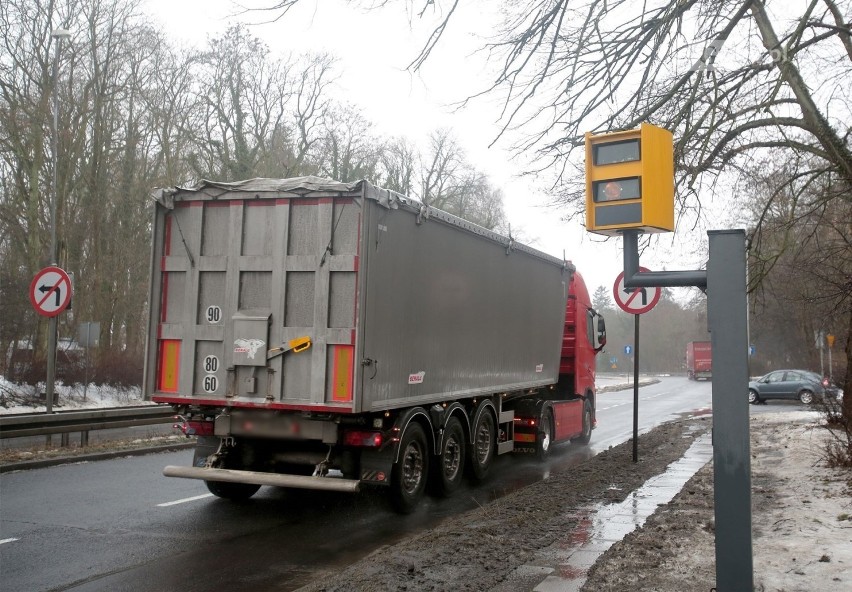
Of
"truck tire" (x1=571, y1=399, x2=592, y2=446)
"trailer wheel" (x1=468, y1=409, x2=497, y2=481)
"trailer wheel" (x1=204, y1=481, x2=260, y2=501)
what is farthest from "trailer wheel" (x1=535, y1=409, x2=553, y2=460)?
"trailer wheel" (x1=204, y1=481, x2=260, y2=501)

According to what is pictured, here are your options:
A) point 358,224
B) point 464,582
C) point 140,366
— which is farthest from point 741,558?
point 140,366

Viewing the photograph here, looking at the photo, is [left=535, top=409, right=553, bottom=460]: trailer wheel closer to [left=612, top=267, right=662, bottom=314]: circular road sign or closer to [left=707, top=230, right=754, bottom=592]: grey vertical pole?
[left=612, top=267, right=662, bottom=314]: circular road sign

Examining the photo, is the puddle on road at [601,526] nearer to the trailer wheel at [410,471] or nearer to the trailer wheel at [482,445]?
the trailer wheel at [410,471]

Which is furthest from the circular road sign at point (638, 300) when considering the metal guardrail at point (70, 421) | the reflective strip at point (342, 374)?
the metal guardrail at point (70, 421)

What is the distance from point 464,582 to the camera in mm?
5473

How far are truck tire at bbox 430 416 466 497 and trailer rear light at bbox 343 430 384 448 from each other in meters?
1.67

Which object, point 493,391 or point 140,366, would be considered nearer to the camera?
point 493,391

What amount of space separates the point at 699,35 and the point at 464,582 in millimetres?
5695

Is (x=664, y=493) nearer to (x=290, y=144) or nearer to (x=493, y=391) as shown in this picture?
(x=493, y=391)

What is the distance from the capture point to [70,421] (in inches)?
481

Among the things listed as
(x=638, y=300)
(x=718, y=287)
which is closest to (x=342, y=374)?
(x=718, y=287)

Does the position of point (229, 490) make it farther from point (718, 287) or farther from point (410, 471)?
point (718, 287)

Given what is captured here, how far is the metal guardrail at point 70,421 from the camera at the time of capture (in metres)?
11.2

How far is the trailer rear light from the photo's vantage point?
25.2 ft
